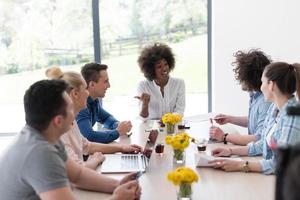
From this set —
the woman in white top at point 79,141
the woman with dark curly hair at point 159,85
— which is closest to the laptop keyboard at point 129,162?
the woman in white top at point 79,141

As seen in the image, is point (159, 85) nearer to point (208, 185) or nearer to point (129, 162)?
point (129, 162)

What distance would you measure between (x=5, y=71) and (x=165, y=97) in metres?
2.12

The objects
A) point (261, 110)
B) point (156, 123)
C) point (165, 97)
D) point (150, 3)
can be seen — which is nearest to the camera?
point (261, 110)

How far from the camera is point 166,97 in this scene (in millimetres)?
3857

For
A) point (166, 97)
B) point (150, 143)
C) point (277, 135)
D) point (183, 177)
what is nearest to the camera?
point (183, 177)

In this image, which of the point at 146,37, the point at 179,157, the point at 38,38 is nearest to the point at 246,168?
the point at 179,157

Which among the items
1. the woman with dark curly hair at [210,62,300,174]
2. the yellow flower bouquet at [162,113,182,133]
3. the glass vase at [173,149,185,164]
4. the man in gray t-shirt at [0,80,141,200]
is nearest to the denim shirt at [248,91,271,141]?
the woman with dark curly hair at [210,62,300,174]

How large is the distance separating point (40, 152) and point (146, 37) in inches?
139

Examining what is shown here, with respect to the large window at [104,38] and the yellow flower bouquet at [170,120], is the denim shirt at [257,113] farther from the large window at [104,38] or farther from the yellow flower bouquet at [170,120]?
the large window at [104,38]

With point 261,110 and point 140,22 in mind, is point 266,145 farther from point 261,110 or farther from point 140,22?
point 140,22

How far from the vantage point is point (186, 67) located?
4969 mm

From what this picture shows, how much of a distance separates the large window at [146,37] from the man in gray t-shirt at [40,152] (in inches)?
127

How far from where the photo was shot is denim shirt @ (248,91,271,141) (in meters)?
2.81

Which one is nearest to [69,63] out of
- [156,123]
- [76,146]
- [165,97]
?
[165,97]
